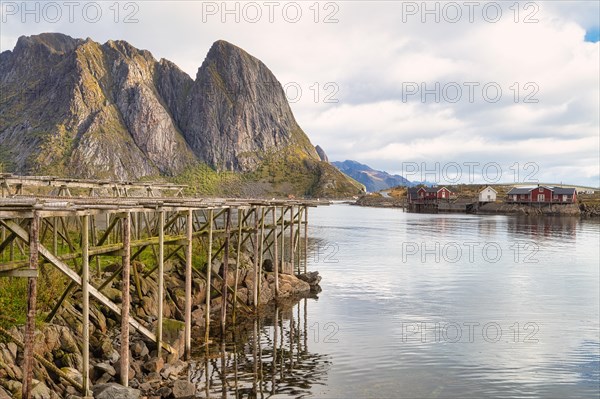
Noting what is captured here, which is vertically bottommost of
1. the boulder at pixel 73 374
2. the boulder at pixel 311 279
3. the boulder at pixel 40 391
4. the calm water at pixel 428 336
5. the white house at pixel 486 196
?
the calm water at pixel 428 336

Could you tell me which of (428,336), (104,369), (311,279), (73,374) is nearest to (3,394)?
(73,374)

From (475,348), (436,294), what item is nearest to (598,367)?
(475,348)

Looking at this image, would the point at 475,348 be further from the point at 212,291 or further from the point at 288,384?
the point at 212,291

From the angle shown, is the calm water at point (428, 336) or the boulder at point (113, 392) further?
the calm water at point (428, 336)

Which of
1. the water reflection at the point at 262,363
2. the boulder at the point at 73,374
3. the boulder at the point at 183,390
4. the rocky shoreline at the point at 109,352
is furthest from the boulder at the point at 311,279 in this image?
the boulder at the point at 73,374

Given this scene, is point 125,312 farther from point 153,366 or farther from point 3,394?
point 3,394

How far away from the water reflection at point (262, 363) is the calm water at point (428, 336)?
0.05 metres

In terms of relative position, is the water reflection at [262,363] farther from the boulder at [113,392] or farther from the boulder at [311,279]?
the boulder at [311,279]

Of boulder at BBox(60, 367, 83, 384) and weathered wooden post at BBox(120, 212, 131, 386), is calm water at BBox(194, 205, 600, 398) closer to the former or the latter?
weathered wooden post at BBox(120, 212, 131, 386)

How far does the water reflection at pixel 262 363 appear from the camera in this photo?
18.0 meters

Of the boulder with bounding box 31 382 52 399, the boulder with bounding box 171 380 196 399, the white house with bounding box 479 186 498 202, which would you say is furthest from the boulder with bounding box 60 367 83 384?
the white house with bounding box 479 186 498 202

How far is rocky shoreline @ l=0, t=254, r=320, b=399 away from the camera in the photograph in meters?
13.6

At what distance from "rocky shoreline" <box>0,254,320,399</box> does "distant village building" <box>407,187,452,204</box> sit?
143205mm

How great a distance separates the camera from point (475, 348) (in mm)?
23891
